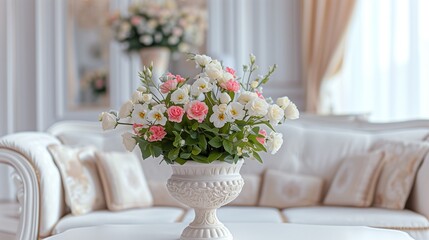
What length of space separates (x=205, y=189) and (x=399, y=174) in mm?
1543

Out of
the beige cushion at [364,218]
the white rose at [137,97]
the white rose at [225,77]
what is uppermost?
the white rose at [225,77]

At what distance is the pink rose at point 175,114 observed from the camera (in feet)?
7.01

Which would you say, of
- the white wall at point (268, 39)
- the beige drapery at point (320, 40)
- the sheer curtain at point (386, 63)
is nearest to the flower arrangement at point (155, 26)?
the white wall at point (268, 39)

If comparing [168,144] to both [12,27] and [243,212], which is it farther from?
[12,27]

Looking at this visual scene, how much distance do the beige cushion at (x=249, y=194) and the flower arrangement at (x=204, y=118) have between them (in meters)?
1.46

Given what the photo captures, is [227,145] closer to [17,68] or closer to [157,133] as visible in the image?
[157,133]

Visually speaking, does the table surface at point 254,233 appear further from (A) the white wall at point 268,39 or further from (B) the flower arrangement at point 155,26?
(A) the white wall at point 268,39

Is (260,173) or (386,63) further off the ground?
(386,63)

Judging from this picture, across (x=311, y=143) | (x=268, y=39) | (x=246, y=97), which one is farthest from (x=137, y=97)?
(x=268, y=39)

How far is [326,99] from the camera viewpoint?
5469 mm

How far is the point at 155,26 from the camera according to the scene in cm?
517

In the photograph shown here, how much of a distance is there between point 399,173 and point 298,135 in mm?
679

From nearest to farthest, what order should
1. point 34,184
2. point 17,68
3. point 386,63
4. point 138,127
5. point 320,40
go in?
point 138,127
point 34,184
point 386,63
point 320,40
point 17,68

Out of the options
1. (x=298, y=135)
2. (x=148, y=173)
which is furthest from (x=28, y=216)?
(x=298, y=135)
